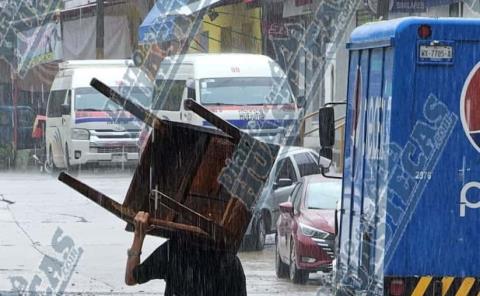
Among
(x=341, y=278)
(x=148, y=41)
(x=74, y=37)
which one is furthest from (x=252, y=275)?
(x=74, y=37)

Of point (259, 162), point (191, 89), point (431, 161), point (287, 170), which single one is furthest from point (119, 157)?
point (259, 162)

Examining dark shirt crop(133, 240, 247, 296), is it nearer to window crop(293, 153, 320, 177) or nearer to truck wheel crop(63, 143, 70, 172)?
window crop(293, 153, 320, 177)

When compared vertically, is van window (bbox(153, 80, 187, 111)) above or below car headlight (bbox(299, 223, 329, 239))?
above

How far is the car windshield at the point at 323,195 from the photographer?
1714 centimetres

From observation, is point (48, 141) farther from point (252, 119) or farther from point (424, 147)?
point (424, 147)

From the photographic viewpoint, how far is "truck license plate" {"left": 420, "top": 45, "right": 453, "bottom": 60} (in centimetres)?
901

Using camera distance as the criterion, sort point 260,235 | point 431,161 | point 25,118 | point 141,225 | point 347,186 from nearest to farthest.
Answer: point 141,225, point 431,161, point 347,186, point 260,235, point 25,118

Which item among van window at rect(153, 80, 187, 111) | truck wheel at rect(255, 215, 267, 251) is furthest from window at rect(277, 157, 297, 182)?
van window at rect(153, 80, 187, 111)

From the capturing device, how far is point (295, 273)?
16.5m

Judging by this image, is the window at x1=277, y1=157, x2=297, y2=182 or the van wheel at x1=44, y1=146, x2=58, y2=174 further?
the van wheel at x1=44, y1=146, x2=58, y2=174

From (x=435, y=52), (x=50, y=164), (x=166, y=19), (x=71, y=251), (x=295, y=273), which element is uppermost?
(x=166, y=19)

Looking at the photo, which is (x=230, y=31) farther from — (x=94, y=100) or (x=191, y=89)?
(x=191, y=89)

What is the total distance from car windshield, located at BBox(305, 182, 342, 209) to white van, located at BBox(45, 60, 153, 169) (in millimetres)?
16225

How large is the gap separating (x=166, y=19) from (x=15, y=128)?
635cm
